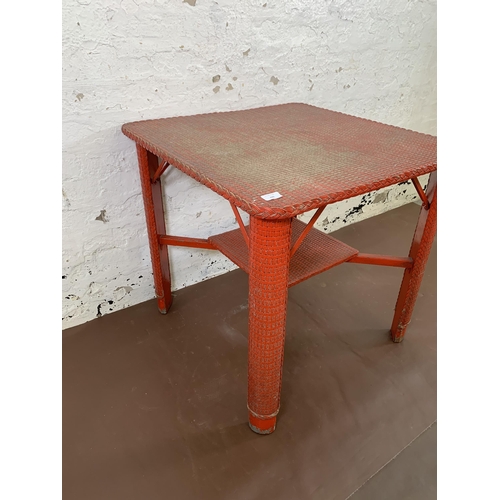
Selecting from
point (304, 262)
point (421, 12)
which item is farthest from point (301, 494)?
point (421, 12)

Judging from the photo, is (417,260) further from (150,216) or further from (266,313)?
(150,216)

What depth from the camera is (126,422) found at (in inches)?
57.6

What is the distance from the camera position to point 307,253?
1534 mm

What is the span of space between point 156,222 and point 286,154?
727mm

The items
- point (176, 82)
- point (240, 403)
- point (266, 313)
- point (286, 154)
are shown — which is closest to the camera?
point (266, 313)

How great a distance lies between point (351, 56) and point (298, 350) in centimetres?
157

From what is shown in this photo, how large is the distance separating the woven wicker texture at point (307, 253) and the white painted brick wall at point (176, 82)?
1.51 feet

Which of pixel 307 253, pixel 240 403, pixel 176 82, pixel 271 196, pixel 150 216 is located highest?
pixel 176 82

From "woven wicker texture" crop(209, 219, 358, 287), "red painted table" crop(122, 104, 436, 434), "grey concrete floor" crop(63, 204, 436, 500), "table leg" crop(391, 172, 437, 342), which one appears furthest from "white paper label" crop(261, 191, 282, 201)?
"grey concrete floor" crop(63, 204, 436, 500)

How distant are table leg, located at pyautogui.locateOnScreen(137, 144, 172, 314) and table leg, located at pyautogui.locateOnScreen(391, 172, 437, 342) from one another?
105 cm

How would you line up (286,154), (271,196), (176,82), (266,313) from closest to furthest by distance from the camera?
1. (271,196)
2. (266,313)
3. (286,154)
4. (176,82)

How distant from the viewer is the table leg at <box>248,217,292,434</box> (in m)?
1.01

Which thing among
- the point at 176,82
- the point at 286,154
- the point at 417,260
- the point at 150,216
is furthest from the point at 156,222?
the point at 417,260

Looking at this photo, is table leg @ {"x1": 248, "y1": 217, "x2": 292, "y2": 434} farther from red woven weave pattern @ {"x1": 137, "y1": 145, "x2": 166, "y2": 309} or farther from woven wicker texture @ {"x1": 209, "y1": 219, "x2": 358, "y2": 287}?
red woven weave pattern @ {"x1": 137, "y1": 145, "x2": 166, "y2": 309}
